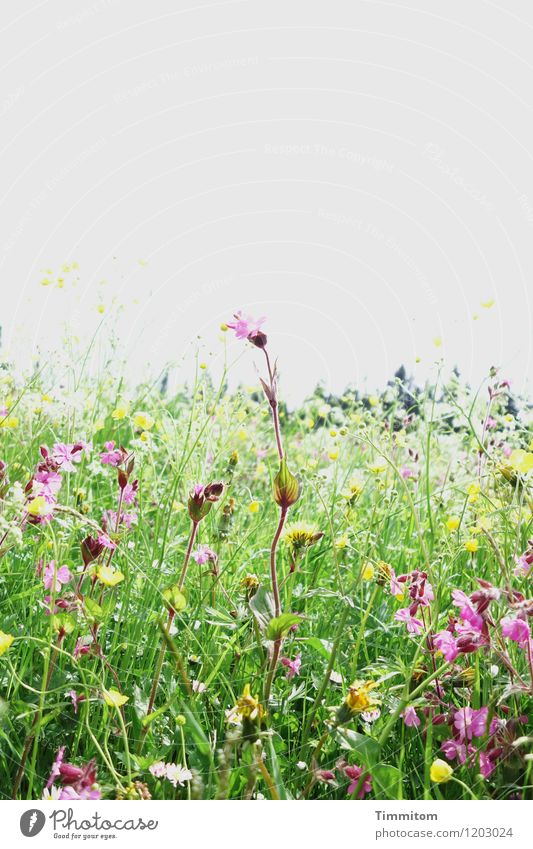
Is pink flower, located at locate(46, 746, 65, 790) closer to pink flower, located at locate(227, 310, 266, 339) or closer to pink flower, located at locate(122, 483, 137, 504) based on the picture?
pink flower, located at locate(122, 483, 137, 504)

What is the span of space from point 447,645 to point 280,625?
0.23 metres

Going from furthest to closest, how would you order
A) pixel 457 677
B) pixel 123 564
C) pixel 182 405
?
pixel 182 405
pixel 123 564
pixel 457 677

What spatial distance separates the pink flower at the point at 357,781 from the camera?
89 centimetres

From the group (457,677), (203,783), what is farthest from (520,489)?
(203,783)

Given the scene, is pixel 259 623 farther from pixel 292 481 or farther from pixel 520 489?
pixel 520 489

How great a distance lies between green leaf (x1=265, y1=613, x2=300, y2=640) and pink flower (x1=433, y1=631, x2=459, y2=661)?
21cm

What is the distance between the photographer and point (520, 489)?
1.06 m

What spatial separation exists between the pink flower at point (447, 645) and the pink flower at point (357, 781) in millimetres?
166

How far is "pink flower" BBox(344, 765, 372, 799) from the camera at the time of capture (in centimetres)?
89

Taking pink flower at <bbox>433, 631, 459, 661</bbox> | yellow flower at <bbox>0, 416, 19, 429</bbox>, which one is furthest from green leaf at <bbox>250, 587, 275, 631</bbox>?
yellow flower at <bbox>0, 416, 19, 429</bbox>

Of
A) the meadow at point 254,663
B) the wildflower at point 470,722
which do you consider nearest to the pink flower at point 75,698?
the meadow at point 254,663

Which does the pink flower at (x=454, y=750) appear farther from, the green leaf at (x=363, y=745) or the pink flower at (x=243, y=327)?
the pink flower at (x=243, y=327)

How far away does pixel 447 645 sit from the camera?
0.92m
